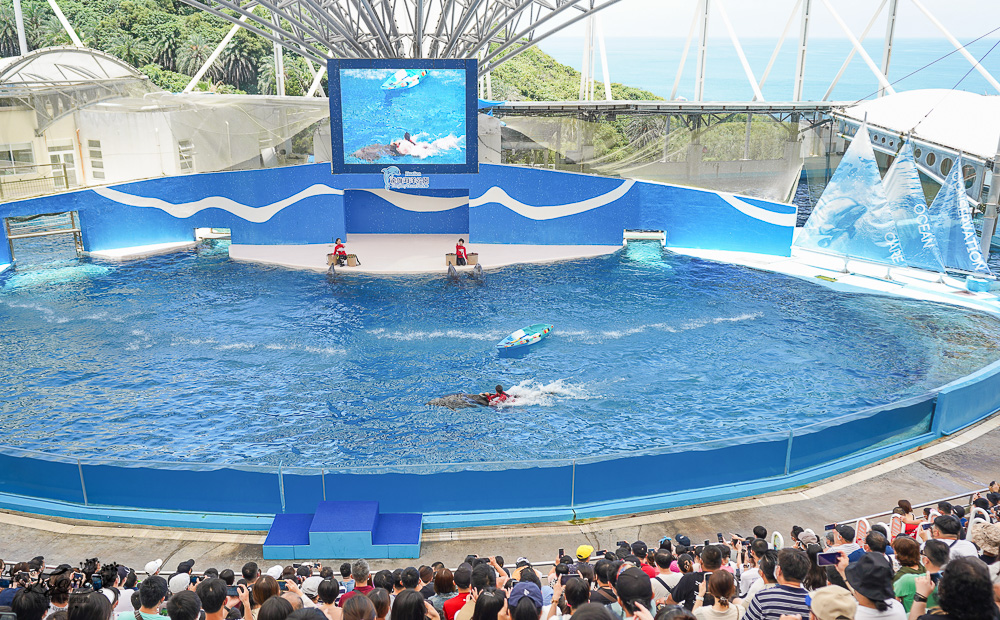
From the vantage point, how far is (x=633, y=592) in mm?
6457

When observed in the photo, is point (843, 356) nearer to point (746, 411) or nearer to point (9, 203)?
point (746, 411)

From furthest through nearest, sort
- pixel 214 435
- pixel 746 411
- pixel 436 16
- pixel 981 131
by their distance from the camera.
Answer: pixel 436 16
pixel 981 131
pixel 746 411
pixel 214 435

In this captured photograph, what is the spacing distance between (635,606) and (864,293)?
25.9 metres

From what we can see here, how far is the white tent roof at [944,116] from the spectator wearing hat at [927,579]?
106 ft

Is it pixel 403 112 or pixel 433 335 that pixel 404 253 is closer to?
pixel 403 112

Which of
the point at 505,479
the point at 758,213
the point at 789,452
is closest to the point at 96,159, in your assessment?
the point at 758,213

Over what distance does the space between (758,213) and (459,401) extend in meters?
21.4

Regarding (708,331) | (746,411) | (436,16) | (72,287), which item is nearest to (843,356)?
(708,331)

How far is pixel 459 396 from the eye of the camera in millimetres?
18953

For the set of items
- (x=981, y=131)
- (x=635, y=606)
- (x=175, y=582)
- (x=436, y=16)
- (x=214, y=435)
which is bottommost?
(x=214, y=435)

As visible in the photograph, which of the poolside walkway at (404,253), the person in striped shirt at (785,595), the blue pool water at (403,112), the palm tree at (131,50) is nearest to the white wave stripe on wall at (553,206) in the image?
the poolside walkway at (404,253)

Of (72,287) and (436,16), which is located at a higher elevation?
(436,16)

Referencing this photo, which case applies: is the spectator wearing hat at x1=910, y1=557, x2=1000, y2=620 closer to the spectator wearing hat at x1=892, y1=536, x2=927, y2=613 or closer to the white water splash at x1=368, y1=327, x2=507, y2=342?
the spectator wearing hat at x1=892, y1=536, x2=927, y2=613

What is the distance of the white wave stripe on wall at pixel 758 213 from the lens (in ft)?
113
